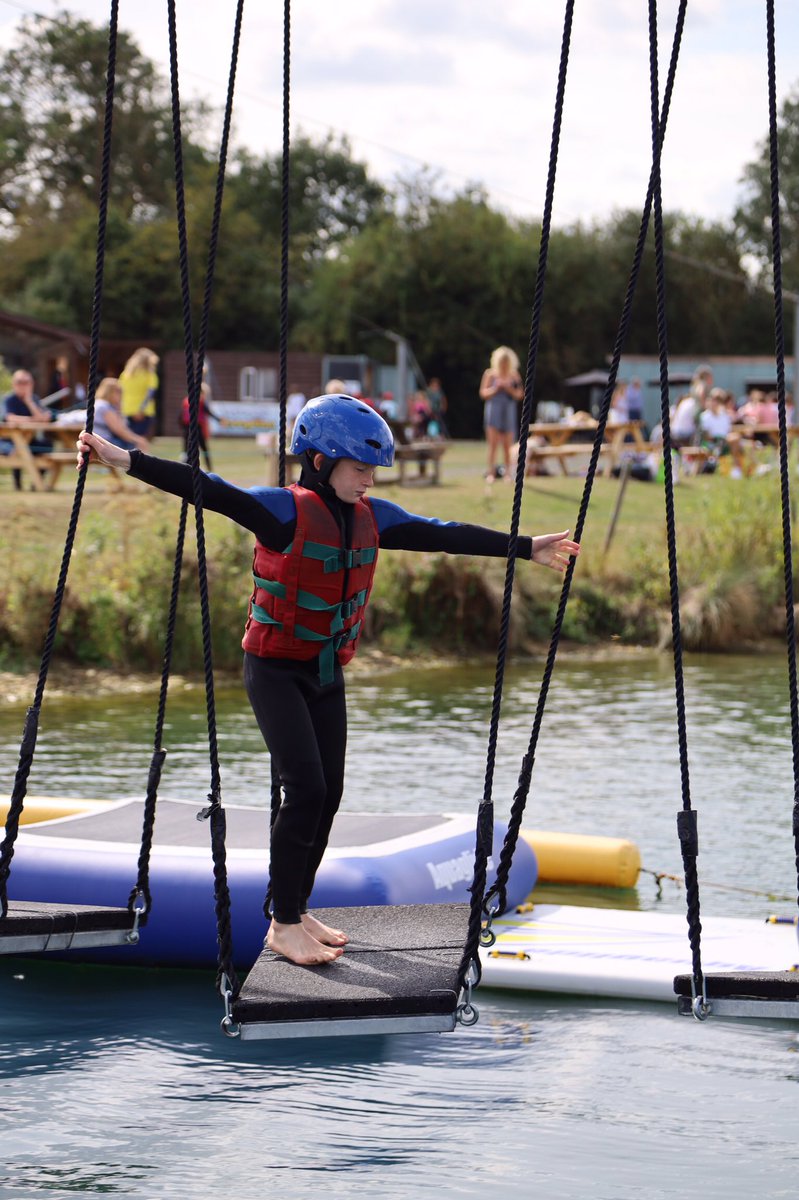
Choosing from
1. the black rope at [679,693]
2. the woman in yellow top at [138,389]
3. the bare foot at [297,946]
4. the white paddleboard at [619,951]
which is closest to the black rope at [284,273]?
the bare foot at [297,946]

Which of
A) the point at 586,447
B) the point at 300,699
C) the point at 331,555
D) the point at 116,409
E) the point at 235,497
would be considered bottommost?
the point at 300,699

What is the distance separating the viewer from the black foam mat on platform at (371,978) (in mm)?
4586

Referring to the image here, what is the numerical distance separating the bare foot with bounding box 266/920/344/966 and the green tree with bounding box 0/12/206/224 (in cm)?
5458

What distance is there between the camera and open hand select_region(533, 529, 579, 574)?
17.0 ft

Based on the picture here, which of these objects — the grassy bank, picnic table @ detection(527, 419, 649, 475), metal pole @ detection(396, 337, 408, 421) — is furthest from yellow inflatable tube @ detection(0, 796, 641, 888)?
metal pole @ detection(396, 337, 408, 421)

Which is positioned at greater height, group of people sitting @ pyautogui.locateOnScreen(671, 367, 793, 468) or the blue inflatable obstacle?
group of people sitting @ pyautogui.locateOnScreen(671, 367, 793, 468)

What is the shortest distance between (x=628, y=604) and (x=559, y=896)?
9.16 m

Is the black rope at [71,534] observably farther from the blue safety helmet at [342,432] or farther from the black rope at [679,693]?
the black rope at [679,693]

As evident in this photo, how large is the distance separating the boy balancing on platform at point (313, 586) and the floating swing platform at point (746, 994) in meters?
1.08

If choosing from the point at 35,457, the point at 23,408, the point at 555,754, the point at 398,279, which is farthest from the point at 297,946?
the point at 398,279

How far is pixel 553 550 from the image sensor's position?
521 centimetres

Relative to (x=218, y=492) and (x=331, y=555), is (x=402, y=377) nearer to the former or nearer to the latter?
(x=331, y=555)

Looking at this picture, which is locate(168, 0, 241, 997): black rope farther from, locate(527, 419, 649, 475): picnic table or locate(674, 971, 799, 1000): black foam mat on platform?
locate(527, 419, 649, 475): picnic table

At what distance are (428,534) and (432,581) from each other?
11.7 metres
